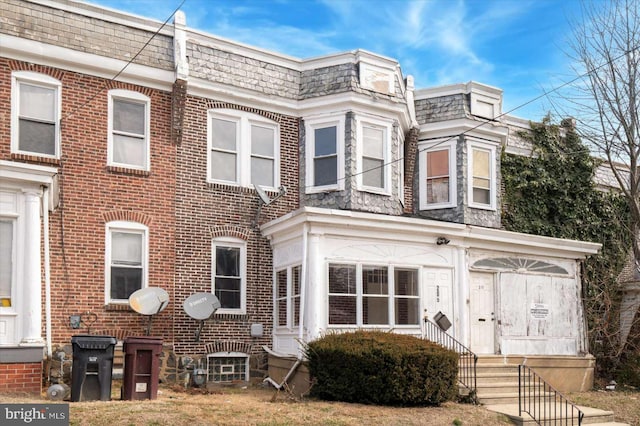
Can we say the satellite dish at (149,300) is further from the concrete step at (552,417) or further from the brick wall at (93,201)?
the concrete step at (552,417)

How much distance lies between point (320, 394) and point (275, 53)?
862 centimetres

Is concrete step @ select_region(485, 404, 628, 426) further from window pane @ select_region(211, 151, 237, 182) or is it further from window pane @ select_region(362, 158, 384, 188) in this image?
window pane @ select_region(211, 151, 237, 182)

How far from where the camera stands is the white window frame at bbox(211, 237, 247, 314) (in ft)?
53.1

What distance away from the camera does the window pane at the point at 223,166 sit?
16656mm

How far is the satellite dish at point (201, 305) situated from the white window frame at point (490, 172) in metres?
7.71

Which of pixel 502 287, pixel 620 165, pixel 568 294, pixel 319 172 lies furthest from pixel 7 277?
pixel 620 165

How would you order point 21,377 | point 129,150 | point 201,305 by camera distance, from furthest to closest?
point 129,150 < point 201,305 < point 21,377

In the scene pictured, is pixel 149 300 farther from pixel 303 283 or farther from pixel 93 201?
pixel 303 283

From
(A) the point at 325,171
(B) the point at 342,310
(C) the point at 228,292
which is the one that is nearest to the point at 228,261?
(C) the point at 228,292

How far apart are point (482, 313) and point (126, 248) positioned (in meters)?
8.56

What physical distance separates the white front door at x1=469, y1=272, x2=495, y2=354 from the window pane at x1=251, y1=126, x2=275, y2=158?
581 centimetres

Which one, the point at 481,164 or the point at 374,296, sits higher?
the point at 481,164

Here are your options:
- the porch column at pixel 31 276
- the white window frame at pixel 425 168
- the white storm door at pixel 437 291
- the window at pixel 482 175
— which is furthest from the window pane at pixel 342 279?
the porch column at pixel 31 276

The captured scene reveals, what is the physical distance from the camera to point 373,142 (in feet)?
58.7
